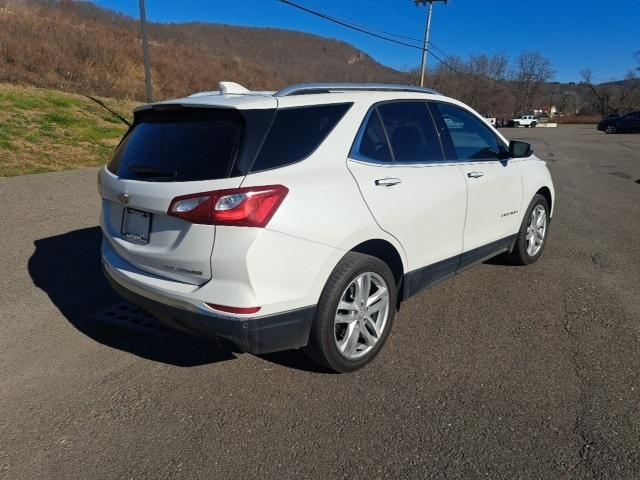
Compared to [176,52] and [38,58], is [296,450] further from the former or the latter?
[176,52]

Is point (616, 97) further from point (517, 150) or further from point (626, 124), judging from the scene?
point (517, 150)

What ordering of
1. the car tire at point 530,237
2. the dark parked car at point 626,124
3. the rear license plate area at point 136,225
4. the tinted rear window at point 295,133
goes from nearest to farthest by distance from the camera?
the tinted rear window at point 295,133 < the rear license plate area at point 136,225 < the car tire at point 530,237 < the dark parked car at point 626,124

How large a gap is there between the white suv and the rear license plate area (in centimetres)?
1

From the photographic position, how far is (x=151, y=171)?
2699mm

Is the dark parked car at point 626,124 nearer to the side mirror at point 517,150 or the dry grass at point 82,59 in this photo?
the dry grass at point 82,59

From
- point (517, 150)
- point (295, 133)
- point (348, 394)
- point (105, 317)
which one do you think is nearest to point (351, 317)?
point (348, 394)

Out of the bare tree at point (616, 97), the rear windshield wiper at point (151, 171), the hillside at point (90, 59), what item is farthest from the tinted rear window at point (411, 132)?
the bare tree at point (616, 97)

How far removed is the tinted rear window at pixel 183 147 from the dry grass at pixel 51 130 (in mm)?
7980

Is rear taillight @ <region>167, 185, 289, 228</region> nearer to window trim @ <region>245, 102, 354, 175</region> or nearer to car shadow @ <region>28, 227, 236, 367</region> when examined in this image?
window trim @ <region>245, 102, 354, 175</region>

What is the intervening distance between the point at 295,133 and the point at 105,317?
2.26m

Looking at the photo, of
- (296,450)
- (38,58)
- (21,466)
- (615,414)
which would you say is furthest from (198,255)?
(38,58)

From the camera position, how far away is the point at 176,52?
34062 mm

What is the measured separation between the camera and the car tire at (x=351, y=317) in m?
2.70

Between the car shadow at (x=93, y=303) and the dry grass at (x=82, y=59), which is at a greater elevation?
the dry grass at (x=82, y=59)
